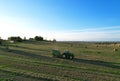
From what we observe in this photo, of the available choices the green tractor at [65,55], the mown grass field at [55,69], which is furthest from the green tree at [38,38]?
the mown grass field at [55,69]

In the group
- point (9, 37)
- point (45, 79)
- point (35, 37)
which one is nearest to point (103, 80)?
point (45, 79)

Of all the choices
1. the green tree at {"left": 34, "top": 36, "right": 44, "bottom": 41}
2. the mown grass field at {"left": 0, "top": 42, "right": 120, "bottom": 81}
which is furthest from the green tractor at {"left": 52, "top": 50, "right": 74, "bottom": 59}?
the green tree at {"left": 34, "top": 36, "right": 44, "bottom": 41}

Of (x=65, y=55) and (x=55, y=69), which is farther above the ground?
(x=65, y=55)

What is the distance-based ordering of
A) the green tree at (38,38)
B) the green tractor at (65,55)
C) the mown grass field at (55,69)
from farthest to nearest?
the green tree at (38,38) < the green tractor at (65,55) < the mown grass field at (55,69)

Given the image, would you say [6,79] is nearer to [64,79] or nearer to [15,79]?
[15,79]

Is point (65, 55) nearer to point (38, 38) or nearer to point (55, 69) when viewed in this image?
point (55, 69)

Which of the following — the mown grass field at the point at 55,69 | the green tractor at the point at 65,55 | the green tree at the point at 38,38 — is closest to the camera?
the mown grass field at the point at 55,69

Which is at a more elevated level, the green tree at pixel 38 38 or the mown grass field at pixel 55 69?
the green tree at pixel 38 38

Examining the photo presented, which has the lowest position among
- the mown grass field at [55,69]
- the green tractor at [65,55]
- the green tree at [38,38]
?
the mown grass field at [55,69]

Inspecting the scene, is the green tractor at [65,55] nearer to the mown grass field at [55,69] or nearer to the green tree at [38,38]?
the mown grass field at [55,69]

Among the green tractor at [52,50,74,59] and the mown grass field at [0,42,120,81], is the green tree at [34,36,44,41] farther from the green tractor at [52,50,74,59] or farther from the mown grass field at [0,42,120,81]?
the mown grass field at [0,42,120,81]

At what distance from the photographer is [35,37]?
115 m

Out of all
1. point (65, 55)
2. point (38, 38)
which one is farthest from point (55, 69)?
point (38, 38)

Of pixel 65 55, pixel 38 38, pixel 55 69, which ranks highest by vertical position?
pixel 38 38
